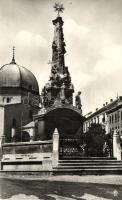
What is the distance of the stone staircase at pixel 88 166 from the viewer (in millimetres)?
21938

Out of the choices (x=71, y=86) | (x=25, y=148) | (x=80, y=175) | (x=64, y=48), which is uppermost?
(x=64, y=48)

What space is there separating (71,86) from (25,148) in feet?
26.8

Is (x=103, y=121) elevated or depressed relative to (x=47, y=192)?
elevated

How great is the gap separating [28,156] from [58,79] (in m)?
8.53

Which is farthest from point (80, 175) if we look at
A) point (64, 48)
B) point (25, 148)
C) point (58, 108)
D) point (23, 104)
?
point (23, 104)

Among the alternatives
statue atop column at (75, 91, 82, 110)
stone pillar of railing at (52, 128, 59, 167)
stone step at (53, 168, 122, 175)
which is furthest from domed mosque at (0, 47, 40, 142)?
stone step at (53, 168, 122, 175)

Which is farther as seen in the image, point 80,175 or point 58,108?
point 58,108

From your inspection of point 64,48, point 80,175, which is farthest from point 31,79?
point 80,175

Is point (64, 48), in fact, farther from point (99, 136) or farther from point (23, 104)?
point (23, 104)

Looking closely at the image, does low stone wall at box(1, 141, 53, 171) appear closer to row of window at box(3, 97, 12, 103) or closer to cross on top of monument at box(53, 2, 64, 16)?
cross on top of monument at box(53, 2, 64, 16)

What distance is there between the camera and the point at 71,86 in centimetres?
3148

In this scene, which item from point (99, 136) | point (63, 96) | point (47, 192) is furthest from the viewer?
point (63, 96)

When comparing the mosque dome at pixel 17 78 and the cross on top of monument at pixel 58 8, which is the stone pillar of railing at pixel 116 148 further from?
the mosque dome at pixel 17 78

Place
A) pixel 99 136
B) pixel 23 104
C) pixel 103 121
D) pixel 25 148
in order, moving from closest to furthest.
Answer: pixel 25 148 → pixel 99 136 → pixel 23 104 → pixel 103 121
